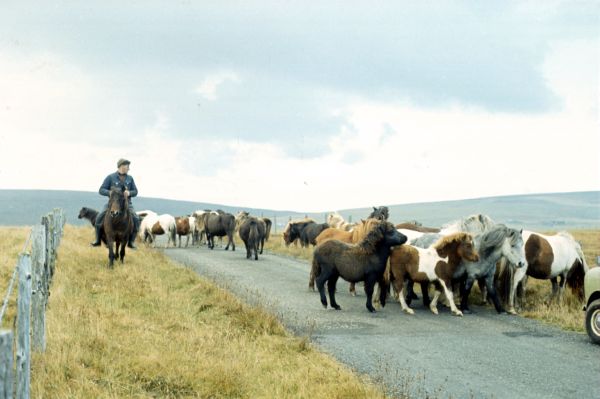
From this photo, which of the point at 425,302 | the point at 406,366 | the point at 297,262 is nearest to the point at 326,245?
the point at 425,302

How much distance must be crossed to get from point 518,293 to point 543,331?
10.6ft

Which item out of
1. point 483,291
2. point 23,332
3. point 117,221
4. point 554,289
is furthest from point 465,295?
point 117,221

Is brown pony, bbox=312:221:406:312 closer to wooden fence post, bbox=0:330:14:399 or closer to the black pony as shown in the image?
wooden fence post, bbox=0:330:14:399

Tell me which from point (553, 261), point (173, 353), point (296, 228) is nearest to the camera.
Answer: point (173, 353)

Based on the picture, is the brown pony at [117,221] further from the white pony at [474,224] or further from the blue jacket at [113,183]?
the white pony at [474,224]

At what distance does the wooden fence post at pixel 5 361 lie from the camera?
3484mm

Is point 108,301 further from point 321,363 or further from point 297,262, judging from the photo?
point 297,262

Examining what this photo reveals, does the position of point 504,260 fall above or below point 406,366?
above

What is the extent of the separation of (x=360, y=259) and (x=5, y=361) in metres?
9.46

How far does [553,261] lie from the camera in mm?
13234

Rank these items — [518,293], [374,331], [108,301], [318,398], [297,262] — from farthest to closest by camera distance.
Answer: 1. [297,262]
2. [518,293]
3. [108,301]
4. [374,331]
5. [318,398]

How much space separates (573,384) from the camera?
7246 mm

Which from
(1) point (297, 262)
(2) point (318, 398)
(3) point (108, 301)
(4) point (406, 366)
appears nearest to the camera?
(2) point (318, 398)

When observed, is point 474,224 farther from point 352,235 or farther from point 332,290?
point 332,290
